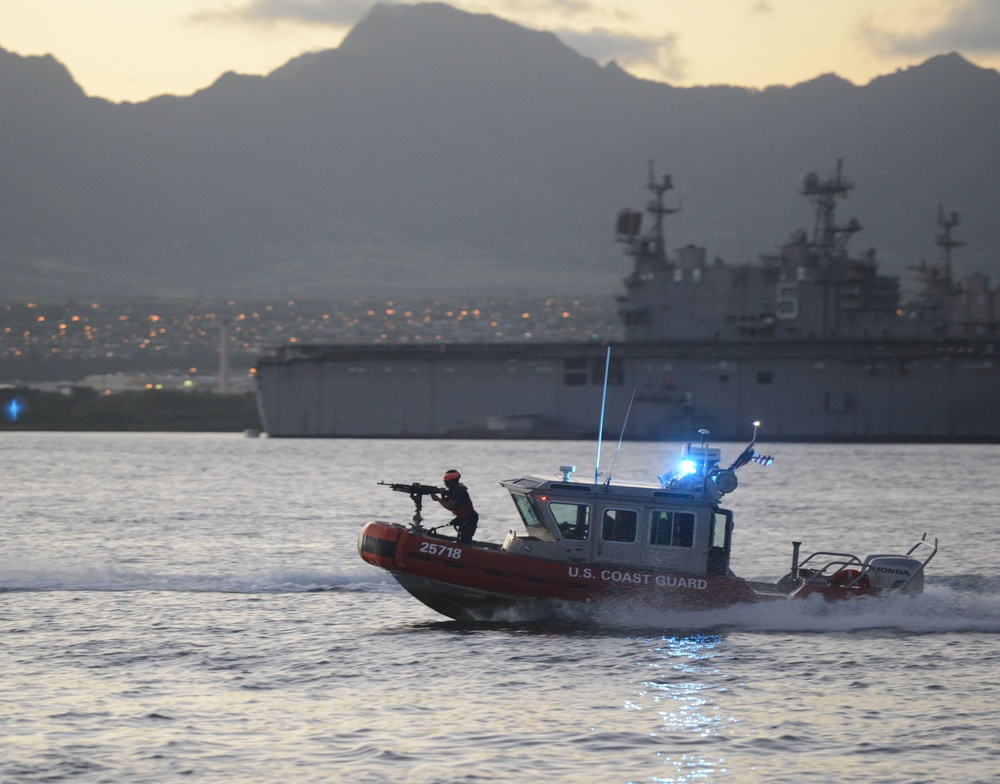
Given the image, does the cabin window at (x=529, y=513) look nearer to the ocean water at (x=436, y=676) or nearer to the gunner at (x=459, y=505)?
the gunner at (x=459, y=505)

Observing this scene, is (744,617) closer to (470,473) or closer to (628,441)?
(470,473)

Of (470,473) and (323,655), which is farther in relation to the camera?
(470,473)

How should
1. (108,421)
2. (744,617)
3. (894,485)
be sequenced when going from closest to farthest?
(744,617) < (894,485) < (108,421)

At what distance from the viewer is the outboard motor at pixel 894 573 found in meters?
23.6

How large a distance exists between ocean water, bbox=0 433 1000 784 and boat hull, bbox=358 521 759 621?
38 cm

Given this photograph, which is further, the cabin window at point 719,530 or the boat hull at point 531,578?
the cabin window at point 719,530

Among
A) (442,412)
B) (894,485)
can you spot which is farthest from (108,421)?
(894,485)

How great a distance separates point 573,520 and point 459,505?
179 cm

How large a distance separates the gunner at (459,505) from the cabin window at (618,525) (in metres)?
2.01

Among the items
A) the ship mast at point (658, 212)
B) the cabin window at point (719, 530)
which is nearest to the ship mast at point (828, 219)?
the ship mast at point (658, 212)

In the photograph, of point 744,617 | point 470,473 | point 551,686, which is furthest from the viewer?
point 470,473

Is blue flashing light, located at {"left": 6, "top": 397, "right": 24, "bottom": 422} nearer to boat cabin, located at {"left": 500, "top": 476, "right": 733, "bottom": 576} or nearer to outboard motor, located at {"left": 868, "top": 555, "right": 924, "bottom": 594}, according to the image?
boat cabin, located at {"left": 500, "top": 476, "right": 733, "bottom": 576}

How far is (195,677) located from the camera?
62.4 ft

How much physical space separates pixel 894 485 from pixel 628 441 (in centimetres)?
4575
